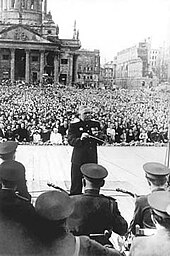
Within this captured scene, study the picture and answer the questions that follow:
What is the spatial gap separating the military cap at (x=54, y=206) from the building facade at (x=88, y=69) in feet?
7.67

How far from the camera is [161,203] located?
1753 mm

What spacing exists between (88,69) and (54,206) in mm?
2523

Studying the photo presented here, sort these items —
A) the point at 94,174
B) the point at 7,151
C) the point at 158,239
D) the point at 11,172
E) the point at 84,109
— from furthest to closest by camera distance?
1. the point at 84,109
2. the point at 7,151
3. the point at 11,172
4. the point at 94,174
5. the point at 158,239

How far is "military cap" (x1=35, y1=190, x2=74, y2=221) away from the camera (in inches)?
65.3

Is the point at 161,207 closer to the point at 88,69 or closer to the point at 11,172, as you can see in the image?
the point at 11,172

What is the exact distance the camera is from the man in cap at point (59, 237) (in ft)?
5.32

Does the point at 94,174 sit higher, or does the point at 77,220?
the point at 94,174

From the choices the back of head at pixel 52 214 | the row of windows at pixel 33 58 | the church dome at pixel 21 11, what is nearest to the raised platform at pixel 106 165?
the row of windows at pixel 33 58

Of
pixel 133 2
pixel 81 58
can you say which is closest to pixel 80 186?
pixel 81 58

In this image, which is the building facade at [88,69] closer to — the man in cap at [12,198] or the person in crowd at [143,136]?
the person in crowd at [143,136]

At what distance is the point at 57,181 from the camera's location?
4.04m

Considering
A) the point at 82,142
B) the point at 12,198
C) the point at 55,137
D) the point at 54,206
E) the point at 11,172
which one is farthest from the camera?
the point at 55,137

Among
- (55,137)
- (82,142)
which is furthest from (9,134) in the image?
(82,142)

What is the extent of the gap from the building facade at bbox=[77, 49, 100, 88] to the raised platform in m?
0.66
